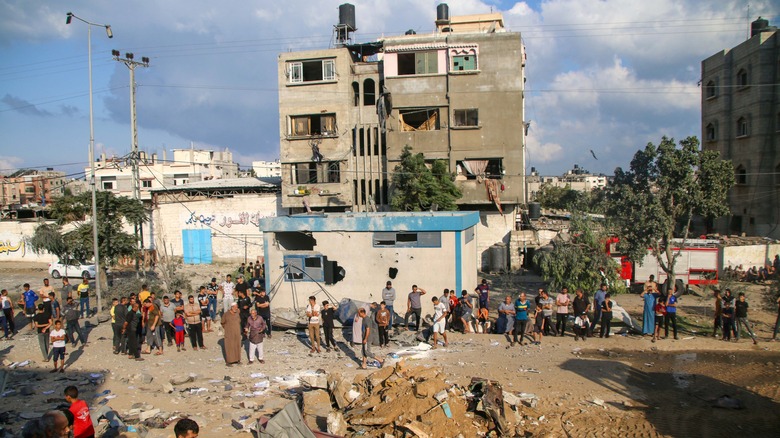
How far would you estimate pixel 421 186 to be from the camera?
29141 mm

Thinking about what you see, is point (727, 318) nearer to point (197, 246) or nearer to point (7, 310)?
point (7, 310)

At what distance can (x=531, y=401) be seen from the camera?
10.9 m

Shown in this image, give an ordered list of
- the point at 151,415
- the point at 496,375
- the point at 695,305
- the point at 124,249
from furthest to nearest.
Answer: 1. the point at 124,249
2. the point at 695,305
3. the point at 496,375
4. the point at 151,415

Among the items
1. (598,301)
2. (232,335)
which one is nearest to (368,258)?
(232,335)

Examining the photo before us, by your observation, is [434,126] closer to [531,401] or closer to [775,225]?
[775,225]

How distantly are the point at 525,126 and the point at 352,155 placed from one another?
11.8m

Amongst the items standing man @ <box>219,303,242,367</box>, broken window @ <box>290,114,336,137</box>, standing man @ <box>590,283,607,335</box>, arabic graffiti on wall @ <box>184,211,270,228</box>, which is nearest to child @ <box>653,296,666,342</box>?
standing man @ <box>590,283,607,335</box>

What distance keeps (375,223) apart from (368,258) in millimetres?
1255

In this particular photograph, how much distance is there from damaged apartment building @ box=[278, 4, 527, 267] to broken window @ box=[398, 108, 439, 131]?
0.06 metres

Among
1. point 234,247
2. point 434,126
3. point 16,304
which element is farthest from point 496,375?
point 234,247

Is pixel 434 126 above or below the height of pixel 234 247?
above

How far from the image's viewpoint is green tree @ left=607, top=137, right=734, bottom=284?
1722 cm

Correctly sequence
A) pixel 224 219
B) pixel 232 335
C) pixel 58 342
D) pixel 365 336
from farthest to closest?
pixel 224 219 → pixel 232 335 → pixel 365 336 → pixel 58 342

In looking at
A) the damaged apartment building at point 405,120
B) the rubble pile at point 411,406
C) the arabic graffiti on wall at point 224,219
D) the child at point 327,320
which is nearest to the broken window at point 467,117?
the damaged apartment building at point 405,120
